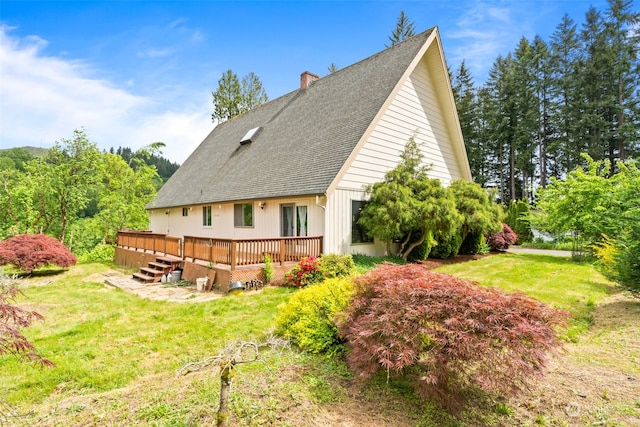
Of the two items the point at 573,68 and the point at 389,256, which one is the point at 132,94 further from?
the point at 573,68

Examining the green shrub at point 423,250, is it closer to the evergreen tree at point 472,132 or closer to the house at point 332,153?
the house at point 332,153

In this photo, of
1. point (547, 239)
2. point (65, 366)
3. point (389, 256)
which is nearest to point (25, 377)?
point (65, 366)

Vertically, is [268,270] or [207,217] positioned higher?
[207,217]

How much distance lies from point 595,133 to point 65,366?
36881 millimetres

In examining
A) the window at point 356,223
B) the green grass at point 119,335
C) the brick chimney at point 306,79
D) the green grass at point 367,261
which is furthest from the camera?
the brick chimney at point 306,79

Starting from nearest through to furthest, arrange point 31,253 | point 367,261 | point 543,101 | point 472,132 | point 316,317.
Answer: point 316,317, point 367,261, point 31,253, point 543,101, point 472,132

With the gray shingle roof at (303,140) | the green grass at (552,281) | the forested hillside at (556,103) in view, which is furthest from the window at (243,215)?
the forested hillside at (556,103)

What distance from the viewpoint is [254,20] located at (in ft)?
39.4

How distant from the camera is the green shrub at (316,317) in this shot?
4160 mm

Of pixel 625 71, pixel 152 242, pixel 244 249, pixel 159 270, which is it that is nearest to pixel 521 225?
pixel 625 71

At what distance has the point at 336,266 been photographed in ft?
28.6

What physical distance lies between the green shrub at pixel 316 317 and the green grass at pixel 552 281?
336 centimetres

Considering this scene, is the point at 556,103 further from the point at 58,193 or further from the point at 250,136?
the point at 58,193

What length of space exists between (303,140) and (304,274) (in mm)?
6282
